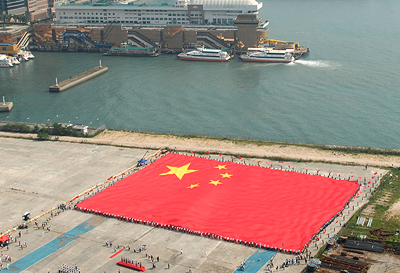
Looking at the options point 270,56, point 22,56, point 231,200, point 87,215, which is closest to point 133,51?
point 22,56

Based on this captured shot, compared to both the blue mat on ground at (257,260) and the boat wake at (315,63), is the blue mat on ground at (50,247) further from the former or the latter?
the boat wake at (315,63)

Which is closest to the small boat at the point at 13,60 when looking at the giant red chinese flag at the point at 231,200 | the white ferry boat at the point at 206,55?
the white ferry boat at the point at 206,55

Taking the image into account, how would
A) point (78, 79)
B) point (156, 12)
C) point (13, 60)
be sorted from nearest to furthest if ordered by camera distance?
point (78, 79)
point (13, 60)
point (156, 12)

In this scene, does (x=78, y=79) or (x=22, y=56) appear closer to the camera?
(x=78, y=79)

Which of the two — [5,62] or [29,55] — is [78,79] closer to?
[5,62]

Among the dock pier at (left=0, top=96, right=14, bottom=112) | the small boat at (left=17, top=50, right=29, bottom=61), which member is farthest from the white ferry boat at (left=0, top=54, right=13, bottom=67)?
the dock pier at (left=0, top=96, right=14, bottom=112)

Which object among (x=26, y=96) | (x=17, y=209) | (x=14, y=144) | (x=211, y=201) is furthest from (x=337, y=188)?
(x=26, y=96)
